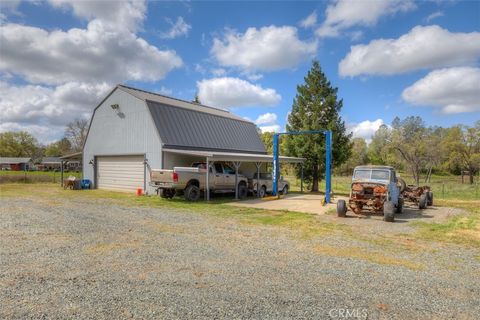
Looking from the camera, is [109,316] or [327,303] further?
[327,303]

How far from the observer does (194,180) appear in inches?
680

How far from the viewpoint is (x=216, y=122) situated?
25672 millimetres

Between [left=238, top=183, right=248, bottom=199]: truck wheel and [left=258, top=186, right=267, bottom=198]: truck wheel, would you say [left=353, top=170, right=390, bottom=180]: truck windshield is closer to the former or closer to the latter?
[left=238, top=183, right=248, bottom=199]: truck wheel

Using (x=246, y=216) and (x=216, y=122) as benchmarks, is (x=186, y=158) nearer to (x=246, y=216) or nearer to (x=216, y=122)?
(x=216, y=122)

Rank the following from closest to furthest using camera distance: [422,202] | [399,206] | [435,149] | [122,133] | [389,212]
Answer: [389,212], [399,206], [422,202], [122,133], [435,149]

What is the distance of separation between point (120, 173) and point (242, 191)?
9084mm

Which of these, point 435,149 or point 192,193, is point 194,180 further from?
point 435,149

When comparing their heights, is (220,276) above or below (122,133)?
below

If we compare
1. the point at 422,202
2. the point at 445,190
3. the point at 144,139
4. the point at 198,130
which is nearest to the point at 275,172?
the point at 198,130

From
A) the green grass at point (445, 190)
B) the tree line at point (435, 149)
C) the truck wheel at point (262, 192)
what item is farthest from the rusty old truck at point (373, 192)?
the tree line at point (435, 149)

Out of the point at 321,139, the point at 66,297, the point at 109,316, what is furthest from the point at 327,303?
the point at 321,139

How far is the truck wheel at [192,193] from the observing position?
17.0m

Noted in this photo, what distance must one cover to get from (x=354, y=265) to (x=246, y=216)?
6.67m

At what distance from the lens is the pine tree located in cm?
2442
